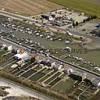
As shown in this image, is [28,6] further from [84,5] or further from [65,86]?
[65,86]

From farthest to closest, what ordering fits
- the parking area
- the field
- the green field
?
the green field → the field → the parking area

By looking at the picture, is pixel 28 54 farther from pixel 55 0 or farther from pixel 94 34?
pixel 55 0

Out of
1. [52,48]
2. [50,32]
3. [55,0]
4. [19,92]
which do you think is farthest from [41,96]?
[55,0]

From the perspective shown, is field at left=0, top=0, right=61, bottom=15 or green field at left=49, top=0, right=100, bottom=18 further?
green field at left=49, top=0, right=100, bottom=18

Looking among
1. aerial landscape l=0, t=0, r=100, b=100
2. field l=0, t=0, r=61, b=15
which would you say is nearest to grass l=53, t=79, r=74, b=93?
aerial landscape l=0, t=0, r=100, b=100

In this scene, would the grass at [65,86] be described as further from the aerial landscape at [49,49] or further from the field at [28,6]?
the field at [28,6]

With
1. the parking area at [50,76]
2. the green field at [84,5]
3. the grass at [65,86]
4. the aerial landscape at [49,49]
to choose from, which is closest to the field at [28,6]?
the aerial landscape at [49,49]

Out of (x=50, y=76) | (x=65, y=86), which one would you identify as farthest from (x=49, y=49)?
(x=65, y=86)

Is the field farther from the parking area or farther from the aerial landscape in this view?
the parking area
